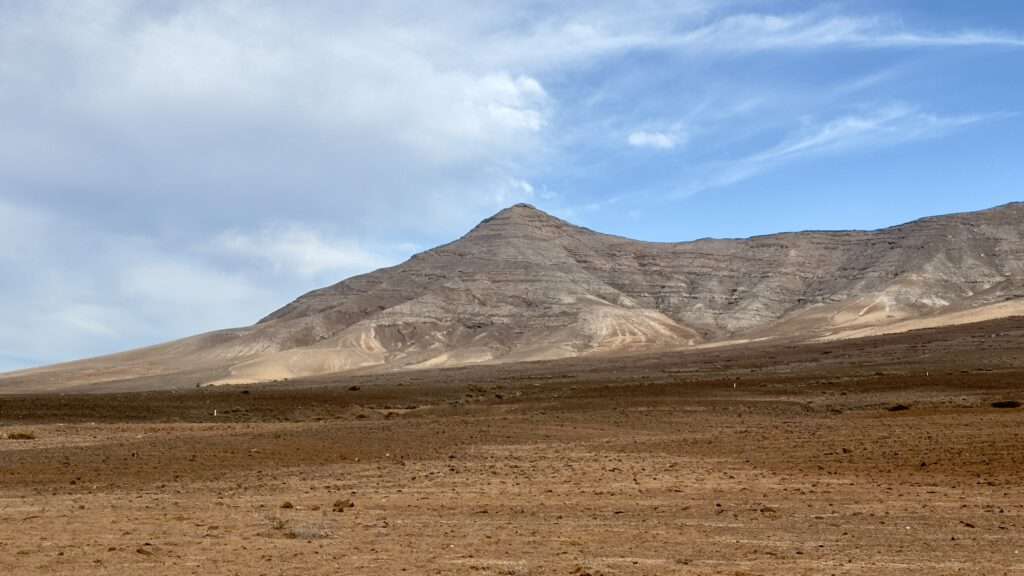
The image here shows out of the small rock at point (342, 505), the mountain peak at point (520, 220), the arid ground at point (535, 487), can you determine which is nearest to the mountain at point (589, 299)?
the mountain peak at point (520, 220)

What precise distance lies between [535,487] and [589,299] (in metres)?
119

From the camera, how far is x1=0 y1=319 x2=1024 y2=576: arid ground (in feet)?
40.4

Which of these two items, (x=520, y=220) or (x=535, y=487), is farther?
(x=520, y=220)

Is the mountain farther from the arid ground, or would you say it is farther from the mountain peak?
the arid ground

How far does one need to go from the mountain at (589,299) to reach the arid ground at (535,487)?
7435 centimetres

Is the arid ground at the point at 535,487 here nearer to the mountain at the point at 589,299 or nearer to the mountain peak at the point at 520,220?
the mountain at the point at 589,299

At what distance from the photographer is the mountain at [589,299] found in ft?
399

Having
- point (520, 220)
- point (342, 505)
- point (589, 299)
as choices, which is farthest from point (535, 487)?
point (520, 220)

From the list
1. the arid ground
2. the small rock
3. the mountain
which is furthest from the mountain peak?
the small rock

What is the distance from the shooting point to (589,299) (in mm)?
137875

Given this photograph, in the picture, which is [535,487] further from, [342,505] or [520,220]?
[520,220]

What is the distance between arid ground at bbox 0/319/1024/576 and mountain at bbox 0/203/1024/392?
2927 inches

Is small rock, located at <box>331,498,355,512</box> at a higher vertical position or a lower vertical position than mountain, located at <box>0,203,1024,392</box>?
lower

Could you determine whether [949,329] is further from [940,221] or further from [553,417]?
[940,221]
